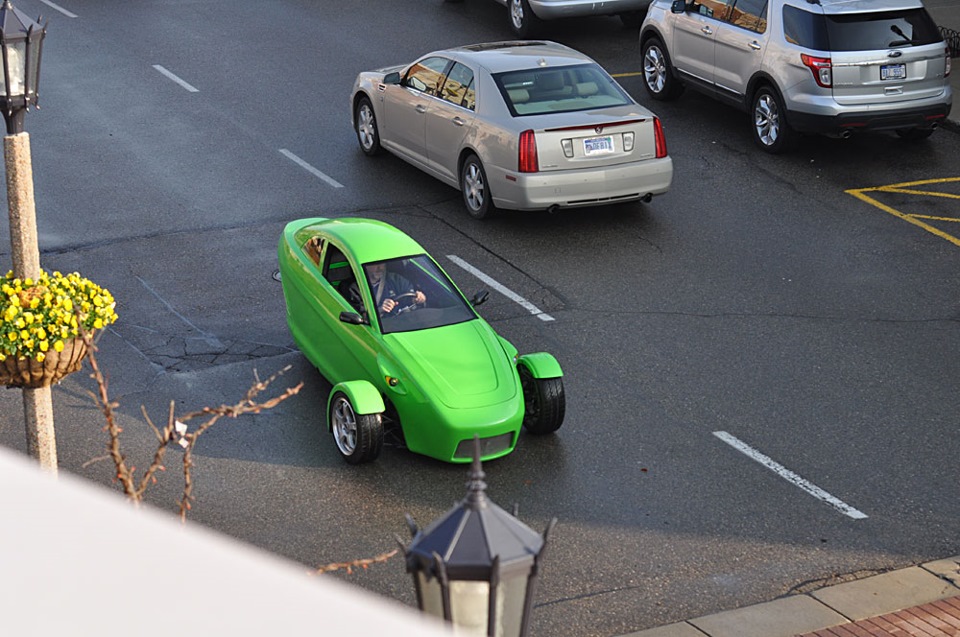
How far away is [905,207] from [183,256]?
772 centimetres

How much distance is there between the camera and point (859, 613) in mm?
8773

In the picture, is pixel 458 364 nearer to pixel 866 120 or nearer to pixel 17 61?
pixel 17 61

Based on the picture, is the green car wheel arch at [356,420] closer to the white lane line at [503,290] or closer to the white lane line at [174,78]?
the white lane line at [503,290]

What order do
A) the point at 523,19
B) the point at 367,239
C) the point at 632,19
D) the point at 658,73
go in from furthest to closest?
the point at 632,19, the point at 523,19, the point at 658,73, the point at 367,239

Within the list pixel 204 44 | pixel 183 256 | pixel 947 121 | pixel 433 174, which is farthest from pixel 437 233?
pixel 204 44

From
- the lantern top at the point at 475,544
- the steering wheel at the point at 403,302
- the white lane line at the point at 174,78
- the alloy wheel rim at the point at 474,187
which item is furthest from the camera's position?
the white lane line at the point at 174,78

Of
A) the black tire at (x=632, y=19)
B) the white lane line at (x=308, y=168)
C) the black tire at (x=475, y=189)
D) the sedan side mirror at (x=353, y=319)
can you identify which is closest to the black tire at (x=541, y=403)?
the sedan side mirror at (x=353, y=319)

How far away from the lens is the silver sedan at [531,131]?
14.7 meters

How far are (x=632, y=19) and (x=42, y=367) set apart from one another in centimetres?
1728

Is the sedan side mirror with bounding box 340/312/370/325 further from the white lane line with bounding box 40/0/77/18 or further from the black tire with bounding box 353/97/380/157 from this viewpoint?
the white lane line with bounding box 40/0/77/18

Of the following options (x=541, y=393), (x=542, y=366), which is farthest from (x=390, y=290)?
(x=541, y=393)

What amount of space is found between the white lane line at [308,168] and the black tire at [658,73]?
207 inches

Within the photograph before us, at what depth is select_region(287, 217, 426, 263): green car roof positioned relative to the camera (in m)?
11.2

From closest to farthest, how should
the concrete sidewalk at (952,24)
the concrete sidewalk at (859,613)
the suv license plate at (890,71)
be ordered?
the concrete sidewalk at (859,613) → the suv license plate at (890,71) → the concrete sidewalk at (952,24)
